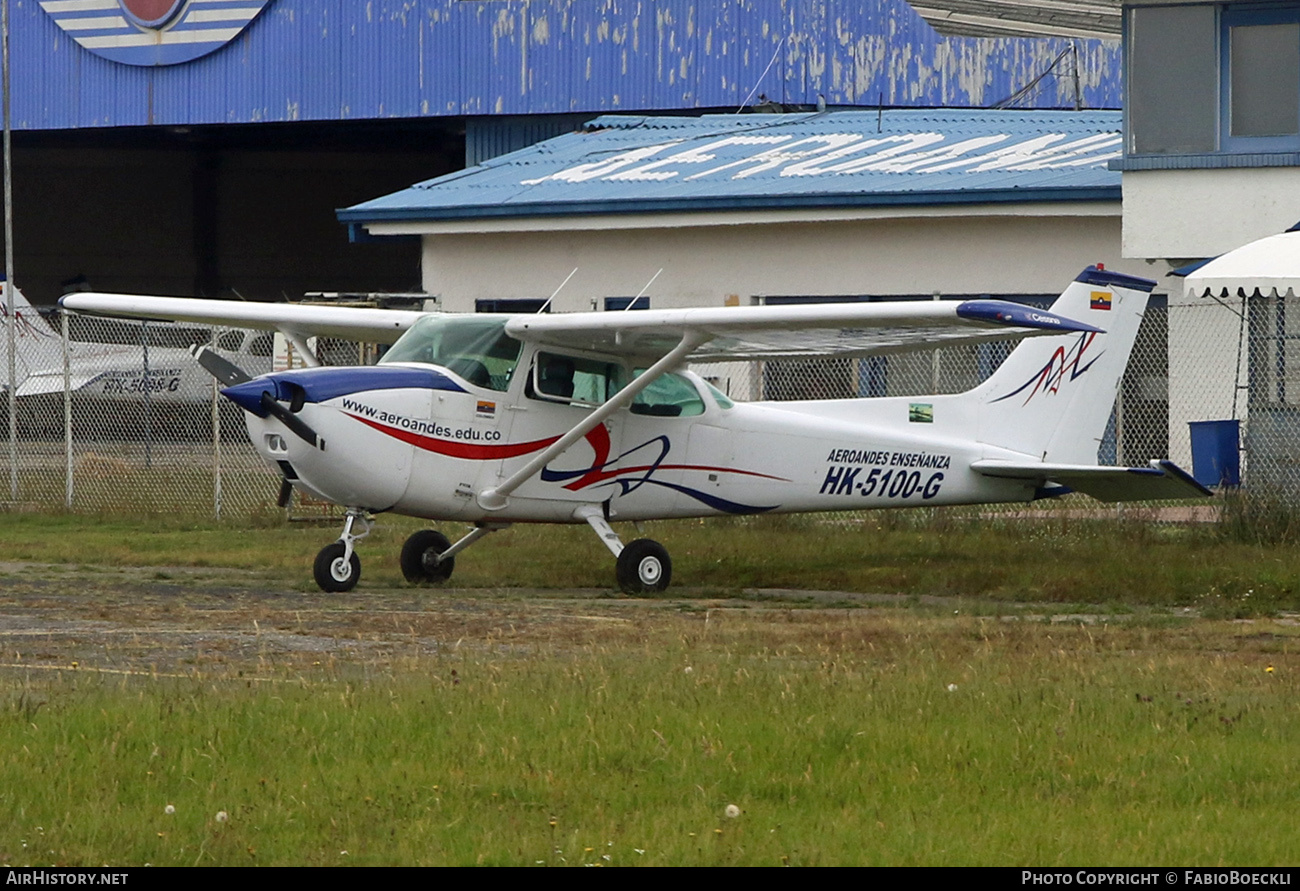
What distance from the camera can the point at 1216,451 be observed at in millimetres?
17984

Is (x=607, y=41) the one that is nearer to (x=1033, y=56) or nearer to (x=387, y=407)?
(x=1033, y=56)

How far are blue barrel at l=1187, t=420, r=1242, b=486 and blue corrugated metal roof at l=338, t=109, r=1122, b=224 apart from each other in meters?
4.44

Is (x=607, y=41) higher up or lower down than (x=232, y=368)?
higher up

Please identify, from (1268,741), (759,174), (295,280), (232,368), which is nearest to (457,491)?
(232,368)

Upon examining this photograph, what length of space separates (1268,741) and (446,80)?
93.9 ft

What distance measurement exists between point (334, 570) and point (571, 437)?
189 centimetres

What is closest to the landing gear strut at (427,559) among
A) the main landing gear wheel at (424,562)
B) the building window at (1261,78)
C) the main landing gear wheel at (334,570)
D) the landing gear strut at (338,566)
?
the main landing gear wheel at (424,562)

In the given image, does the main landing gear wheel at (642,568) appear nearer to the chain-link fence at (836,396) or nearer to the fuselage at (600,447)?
the fuselage at (600,447)

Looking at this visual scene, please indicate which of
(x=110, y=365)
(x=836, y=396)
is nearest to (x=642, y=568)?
(x=836, y=396)

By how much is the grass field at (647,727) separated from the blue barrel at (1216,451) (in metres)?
5.11

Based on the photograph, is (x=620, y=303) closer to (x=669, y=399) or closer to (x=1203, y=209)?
(x=1203, y=209)

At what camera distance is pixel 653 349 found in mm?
13562

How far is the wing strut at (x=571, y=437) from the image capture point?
42.3ft

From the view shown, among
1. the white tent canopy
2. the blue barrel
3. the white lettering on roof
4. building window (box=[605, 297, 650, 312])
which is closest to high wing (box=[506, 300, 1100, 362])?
the white tent canopy
